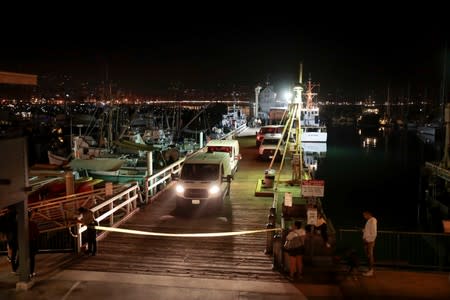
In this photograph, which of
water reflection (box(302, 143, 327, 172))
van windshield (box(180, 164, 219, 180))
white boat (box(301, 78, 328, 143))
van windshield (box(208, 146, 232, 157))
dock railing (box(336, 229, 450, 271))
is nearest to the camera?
van windshield (box(180, 164, 219, 180))

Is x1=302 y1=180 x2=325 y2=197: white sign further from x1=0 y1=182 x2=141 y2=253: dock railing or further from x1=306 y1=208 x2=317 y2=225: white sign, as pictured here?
x1=0 y1=182 x2=141 y2=253: dock railing

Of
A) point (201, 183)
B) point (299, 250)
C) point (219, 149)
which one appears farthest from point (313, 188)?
point (219, 149)

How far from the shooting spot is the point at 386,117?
156625 mm

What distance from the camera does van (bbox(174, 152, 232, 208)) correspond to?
54.4 feet

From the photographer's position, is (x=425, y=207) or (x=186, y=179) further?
(x=425, y=207)

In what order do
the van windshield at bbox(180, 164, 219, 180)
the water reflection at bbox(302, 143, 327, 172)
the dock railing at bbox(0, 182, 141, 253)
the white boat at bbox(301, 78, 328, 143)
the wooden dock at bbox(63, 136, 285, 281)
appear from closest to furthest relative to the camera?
1. the wooden dock at bbox(63, 136, 285, 281)
2. the dock railing at bbox(0, 182, 141, 253)
3. the van windshield at bbox(180, 164, 219, 180)
4. the water reflection at bbox(302, 143, 327, 172)
5. the white boat at bbox(301, 78, 328, 143)

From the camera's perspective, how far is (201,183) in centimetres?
1677

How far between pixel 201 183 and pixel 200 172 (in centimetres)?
63

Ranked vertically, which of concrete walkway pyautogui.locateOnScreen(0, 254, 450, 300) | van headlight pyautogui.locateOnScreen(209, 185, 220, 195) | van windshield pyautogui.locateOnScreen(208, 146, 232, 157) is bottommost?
concrete walkway pyautogui.locateOnScreen(0, 254, 450, 300)

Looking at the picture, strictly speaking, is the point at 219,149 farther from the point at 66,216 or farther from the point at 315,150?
the point at 315,150

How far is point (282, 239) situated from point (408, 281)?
10.1ft

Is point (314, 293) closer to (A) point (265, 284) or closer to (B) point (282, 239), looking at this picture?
(A) point (265, 284)

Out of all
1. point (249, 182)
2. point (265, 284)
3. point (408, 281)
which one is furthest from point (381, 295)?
point (249, 182)

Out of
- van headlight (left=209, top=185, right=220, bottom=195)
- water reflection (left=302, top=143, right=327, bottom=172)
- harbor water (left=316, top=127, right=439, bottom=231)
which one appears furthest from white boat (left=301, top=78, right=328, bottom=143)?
van headlight (left=209, top=185, right=220, bottom=195)
